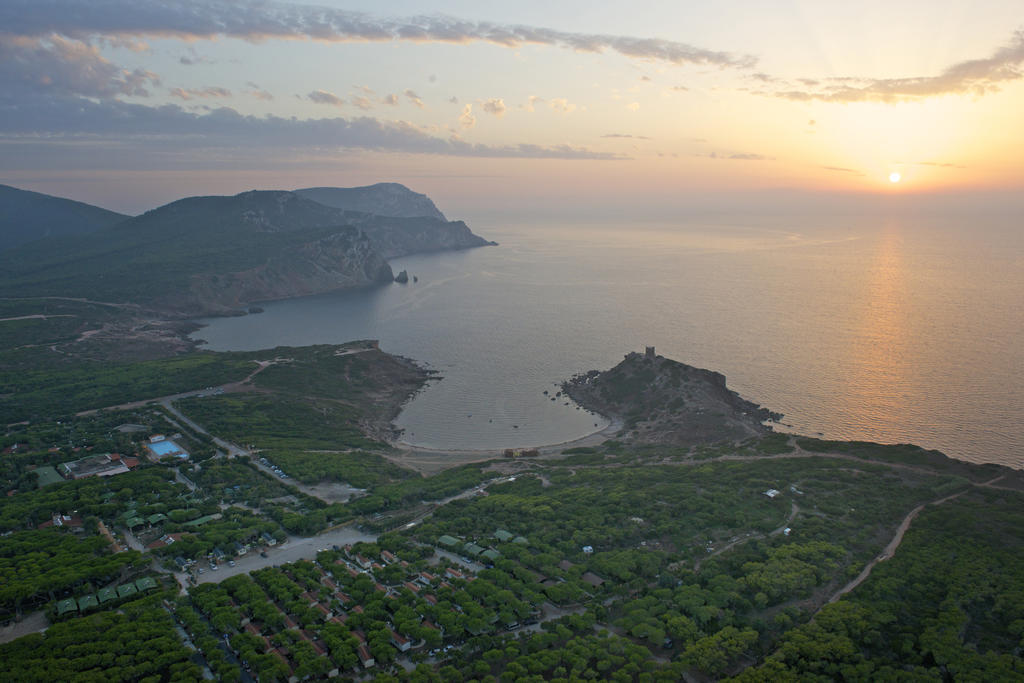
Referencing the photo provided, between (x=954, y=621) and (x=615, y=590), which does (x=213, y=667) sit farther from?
(x=954, y=621)

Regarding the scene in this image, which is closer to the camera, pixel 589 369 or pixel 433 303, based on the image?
pixel 589 369

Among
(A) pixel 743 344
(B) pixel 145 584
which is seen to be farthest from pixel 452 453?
(A) pixel 743 344

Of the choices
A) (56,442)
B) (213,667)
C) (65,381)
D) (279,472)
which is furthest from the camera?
(65,381)

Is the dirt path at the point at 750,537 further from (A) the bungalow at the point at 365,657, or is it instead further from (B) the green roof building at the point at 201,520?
(B) the green roof building at the point at 201,520

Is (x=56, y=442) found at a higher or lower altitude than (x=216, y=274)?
lower

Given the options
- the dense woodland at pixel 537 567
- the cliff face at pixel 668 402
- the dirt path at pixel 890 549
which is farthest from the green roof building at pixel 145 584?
the cliff face at pixel 668 402

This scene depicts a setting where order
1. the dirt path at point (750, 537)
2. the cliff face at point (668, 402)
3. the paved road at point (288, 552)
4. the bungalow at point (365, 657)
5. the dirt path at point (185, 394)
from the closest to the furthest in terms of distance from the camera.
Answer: the bungalow at point (365, 657) < the paved road at point (288, 552) < the dirt path at point (750, 537) < the cliff face at point (668, 402) < the dirt path at point (185, 394)

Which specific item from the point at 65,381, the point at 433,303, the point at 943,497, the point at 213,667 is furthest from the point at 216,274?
the point at 943,497
